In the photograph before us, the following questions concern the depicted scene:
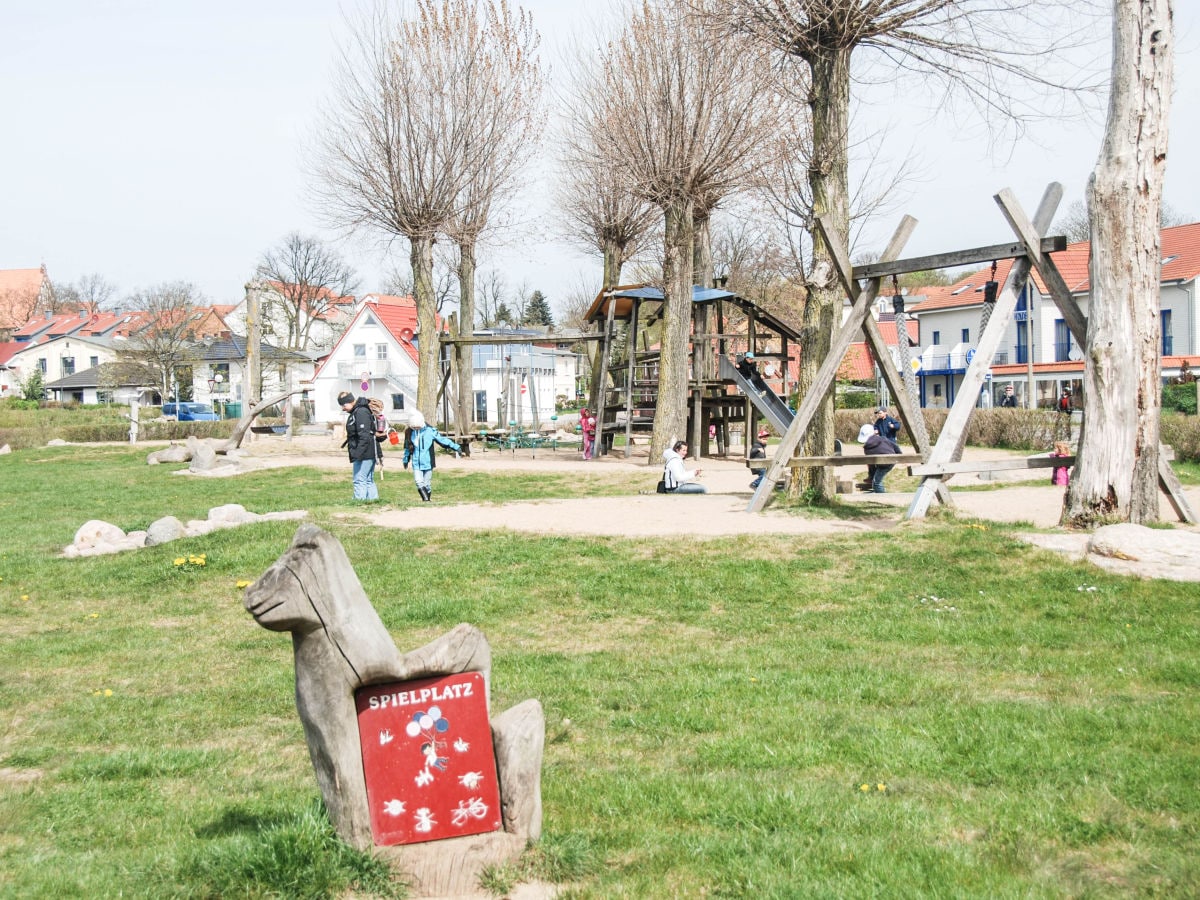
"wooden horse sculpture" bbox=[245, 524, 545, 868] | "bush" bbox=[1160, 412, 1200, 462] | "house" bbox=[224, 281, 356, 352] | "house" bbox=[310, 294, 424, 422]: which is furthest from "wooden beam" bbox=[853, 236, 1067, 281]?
"house" bbox=[224, 281, 356, 352]

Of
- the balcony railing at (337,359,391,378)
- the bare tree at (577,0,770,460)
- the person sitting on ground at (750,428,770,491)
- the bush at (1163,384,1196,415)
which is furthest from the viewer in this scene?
the balcony railing at (337,359,391,378)

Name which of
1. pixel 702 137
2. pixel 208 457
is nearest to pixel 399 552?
pixel 702 137

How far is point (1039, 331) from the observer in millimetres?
52812

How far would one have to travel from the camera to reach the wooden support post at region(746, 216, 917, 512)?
42.1ft

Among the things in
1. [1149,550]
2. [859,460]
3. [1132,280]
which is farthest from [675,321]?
[1149,550]


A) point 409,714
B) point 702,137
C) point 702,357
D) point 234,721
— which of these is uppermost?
point 702,137

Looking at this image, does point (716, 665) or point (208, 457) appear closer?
point (716, 665)

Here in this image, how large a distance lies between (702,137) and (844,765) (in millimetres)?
18789

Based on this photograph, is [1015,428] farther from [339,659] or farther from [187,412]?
[187,412]

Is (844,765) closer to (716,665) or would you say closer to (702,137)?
(716,665)

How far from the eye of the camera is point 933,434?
104 feet

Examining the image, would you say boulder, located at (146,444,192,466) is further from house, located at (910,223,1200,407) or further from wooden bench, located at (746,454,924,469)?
house, located at (910,223,1200,407)

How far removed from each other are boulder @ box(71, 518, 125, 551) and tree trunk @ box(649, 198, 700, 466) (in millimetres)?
11972

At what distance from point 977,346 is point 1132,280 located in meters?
1.49
